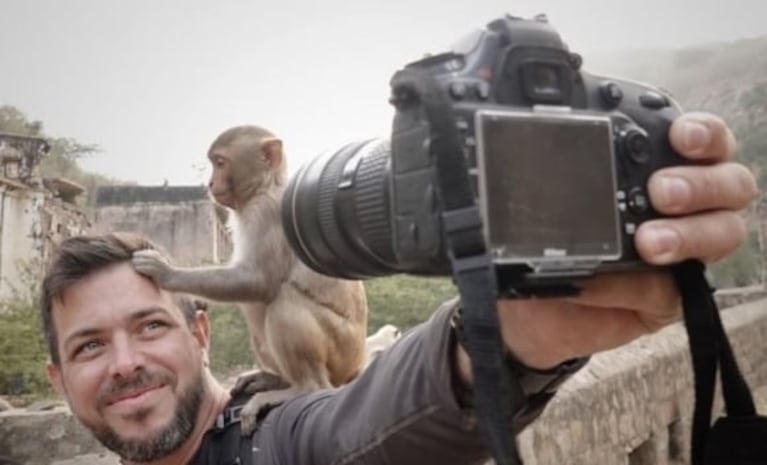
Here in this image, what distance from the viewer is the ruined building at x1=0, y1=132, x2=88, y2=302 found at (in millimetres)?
12164

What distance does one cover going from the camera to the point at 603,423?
14.9ft

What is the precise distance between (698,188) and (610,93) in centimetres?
18

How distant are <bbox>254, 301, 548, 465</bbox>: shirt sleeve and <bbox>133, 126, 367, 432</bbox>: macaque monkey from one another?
0.61 metres

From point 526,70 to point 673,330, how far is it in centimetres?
571

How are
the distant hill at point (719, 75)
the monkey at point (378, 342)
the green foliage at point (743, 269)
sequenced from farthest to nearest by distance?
1. the distant hill at point (719, 75)
2. the green foliage at point (743, 269)
3. the monkey at point (378, 342)

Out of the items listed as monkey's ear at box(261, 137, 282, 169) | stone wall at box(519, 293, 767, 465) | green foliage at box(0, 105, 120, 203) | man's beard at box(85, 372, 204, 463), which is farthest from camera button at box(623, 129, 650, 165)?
green foliage at box(0, 105, 120, 203)

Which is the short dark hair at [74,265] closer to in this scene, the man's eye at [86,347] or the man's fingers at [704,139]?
the man's eye at [86,347]

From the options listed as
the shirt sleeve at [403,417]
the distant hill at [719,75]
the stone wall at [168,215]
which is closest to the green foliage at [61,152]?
the stone wall at [168,215]

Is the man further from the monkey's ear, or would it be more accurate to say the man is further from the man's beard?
the monkey's ear

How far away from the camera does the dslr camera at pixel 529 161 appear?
1009 millimetres

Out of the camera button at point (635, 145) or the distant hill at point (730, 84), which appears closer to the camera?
the camera button at point (635, 145)

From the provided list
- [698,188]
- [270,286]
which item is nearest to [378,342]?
[270,286]

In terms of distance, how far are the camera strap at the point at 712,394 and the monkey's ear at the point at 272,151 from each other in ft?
6.46

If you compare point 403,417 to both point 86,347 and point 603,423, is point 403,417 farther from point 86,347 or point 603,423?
point 603,423
